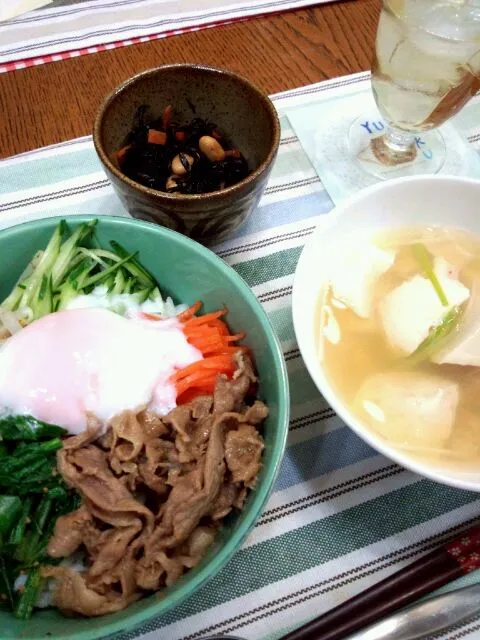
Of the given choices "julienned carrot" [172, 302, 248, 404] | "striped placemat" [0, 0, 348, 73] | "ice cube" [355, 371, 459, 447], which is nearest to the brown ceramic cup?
"julienned carrot" [172, 302, 248, 404]

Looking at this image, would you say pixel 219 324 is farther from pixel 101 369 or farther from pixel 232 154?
pixel 232 154

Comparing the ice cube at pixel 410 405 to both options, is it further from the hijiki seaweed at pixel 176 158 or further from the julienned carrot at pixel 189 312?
the hijiki seaweed at pixel 176 158

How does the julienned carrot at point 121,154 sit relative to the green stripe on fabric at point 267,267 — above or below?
above

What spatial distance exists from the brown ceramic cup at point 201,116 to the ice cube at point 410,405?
0.51 m

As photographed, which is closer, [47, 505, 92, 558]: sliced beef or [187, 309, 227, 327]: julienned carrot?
[47, 505, 92, 558]: sliced beef

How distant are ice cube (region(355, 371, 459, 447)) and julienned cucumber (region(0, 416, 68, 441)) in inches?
23.7

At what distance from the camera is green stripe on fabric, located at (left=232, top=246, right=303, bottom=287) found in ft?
5.06

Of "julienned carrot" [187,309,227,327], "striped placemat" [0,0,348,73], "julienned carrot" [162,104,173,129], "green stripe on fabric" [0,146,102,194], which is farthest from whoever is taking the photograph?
"striped placemat" [0,0,348,73]

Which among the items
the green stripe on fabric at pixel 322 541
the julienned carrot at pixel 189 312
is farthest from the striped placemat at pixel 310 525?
the julienned carrot at pixel 189 312

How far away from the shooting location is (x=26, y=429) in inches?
42.8

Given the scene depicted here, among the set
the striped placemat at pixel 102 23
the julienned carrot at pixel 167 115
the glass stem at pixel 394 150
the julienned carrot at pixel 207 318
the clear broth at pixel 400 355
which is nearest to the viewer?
the clear broth at pixel 400 355

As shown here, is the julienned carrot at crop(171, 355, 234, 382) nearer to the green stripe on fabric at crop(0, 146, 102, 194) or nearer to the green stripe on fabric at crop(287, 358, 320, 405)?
the green stripe on fabric at crop(287, 358, 320, 405)

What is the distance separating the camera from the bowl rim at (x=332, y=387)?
102cm

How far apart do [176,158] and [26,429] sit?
749 millimetres
